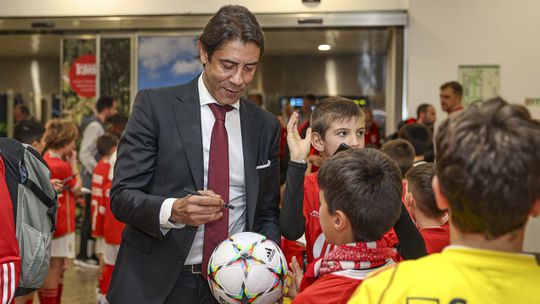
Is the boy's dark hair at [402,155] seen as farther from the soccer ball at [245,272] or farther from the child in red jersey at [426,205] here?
the soccer ball at [245,272]

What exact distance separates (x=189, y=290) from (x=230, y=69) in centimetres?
76

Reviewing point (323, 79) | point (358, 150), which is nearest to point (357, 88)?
point (323, 79)

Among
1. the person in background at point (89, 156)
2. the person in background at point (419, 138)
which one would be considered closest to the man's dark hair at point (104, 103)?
the person in background at point (89, 156)

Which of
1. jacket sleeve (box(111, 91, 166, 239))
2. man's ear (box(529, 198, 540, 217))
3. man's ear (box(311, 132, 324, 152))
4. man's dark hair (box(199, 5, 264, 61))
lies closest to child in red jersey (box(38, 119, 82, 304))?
man's ear (box(311, 132, 324, 152))

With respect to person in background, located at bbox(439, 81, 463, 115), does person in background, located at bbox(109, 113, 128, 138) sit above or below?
below

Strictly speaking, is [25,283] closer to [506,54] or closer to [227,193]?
[227,193]

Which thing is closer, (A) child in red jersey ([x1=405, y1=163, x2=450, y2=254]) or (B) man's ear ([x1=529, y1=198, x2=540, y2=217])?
(B) man's ear ([x1=529, y1=198, x2=540, y2=217])

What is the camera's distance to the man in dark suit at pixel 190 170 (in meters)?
2.19

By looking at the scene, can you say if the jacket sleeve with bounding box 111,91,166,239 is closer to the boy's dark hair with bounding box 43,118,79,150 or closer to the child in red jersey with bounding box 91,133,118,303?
the boy's dark hair with bounding box 43,118,79,150

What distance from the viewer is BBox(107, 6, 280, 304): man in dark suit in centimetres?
219

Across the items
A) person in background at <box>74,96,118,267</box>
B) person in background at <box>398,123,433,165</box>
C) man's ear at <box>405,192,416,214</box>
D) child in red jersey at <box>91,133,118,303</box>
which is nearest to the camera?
man's ear at <box>405,192,416,214</box>

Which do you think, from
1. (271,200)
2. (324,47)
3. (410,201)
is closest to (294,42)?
(324,47)

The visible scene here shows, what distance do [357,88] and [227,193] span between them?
479 inches

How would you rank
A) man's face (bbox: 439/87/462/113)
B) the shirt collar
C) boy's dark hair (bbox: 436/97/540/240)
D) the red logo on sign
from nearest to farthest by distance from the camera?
1. boy's dark hair (bbox: 436/97/540/240)
2. the shirt collar
3. man's face (bbox: 439/87/462/113)
4. the red logo on sign
